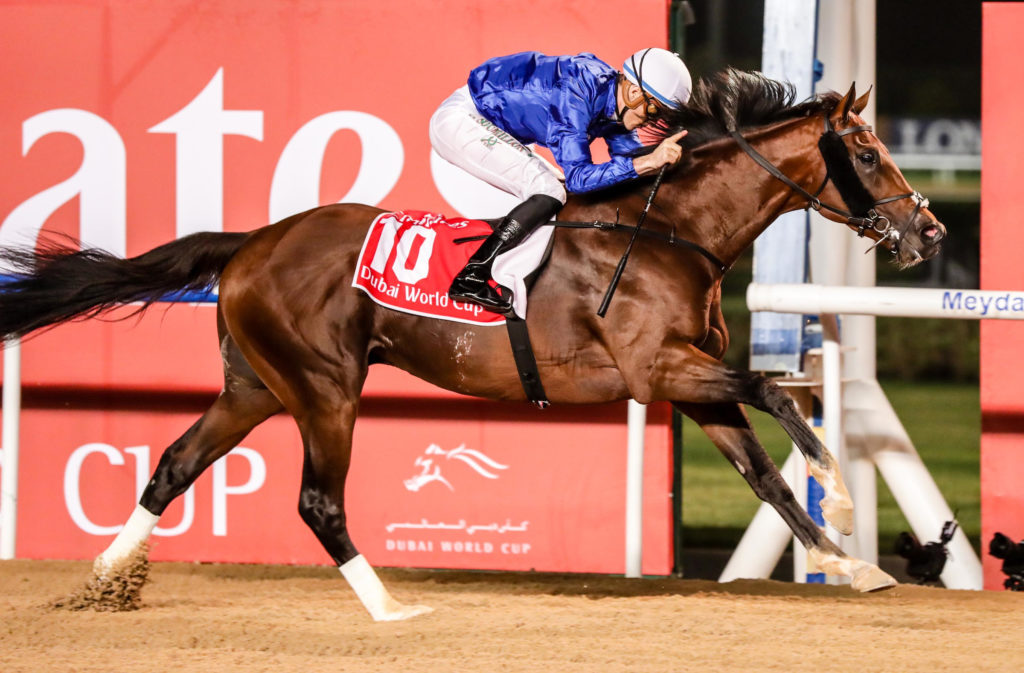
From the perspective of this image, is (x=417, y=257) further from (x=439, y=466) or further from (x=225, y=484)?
(x=225, y=484)

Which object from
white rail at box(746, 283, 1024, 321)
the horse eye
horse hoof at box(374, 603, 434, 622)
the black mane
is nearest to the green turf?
white rail at box(746, 283, 1024, 321)

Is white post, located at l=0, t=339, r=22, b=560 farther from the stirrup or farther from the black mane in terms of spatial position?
the black mane

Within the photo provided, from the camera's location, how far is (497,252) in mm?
3686

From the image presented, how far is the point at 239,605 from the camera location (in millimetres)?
4051

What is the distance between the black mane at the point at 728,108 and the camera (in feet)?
12.5

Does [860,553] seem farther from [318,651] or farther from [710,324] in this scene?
[318,651]

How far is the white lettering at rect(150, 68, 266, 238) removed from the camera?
495 cm

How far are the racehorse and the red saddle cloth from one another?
52 millimetres

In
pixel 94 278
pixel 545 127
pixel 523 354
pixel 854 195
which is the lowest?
pixel 523 354

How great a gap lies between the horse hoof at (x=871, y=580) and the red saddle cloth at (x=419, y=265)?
1253 millimetres

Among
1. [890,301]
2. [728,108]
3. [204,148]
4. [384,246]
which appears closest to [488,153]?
[384,246]

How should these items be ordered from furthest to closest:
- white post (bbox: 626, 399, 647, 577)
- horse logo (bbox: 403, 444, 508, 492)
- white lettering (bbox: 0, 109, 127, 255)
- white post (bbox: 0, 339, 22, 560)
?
white lettering (bbox: 0, 109, 127, 255) < horse logo (bbox: 403, 444, 508, 492) < white post (bbox: 0, 339, 22, 560) < white post (bbox: 626, 399, 647, 577)

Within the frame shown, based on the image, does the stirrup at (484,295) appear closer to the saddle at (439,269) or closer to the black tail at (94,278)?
the saddle at (439,269)

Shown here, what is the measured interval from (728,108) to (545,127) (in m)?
0.55
